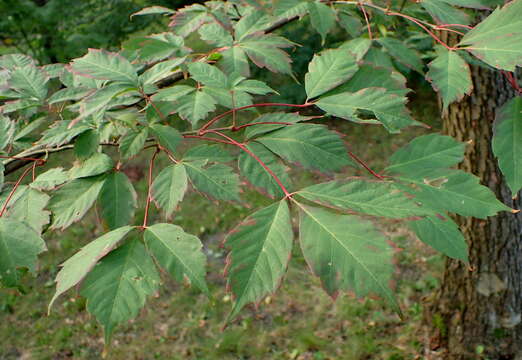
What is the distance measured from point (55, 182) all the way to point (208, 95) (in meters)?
0.36

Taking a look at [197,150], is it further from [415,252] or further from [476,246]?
[415,252]

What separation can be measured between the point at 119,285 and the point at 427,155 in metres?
0.63

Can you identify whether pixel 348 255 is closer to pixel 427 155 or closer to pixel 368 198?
pixel 368 198

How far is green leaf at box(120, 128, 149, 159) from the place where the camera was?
0.89 metres

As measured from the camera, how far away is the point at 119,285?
67 centimetres

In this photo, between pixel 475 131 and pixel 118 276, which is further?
pixel 475 131

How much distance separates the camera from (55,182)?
3.02 ft

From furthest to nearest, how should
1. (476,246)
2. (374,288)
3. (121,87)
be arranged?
(476,246) < (121,87) < (374,288)

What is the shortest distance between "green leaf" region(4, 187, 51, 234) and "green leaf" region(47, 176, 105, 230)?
0.8 inches

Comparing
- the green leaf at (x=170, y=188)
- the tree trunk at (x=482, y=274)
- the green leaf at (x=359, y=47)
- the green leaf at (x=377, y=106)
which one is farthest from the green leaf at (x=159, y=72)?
the tree trunk at (x=482, y=274)

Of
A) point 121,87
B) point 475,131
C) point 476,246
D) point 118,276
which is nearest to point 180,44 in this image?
point 121,87

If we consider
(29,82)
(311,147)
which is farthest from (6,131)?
(311,147)

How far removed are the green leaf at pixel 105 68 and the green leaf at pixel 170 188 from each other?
21 centimetres

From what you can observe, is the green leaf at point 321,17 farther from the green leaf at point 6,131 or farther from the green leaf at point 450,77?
the green leaf at point 6,131
